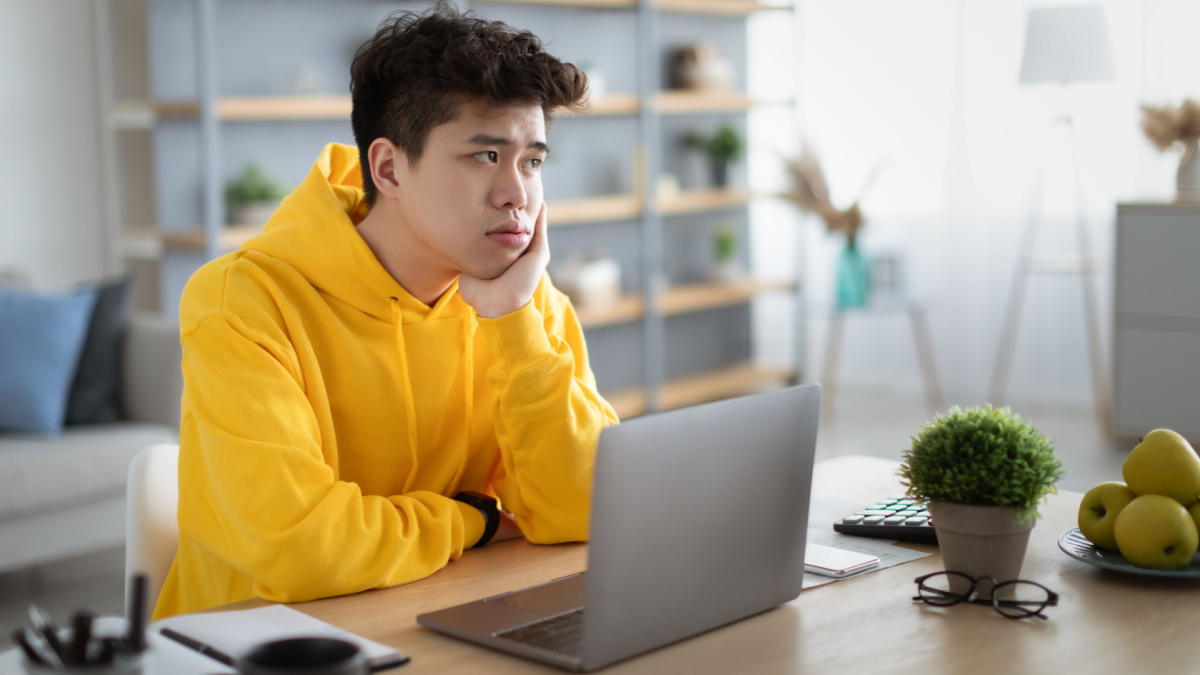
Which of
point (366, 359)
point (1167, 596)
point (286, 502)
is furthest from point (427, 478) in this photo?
point (1167, 596)

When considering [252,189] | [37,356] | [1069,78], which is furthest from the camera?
[1069,78]

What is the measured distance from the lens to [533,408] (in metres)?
1.49

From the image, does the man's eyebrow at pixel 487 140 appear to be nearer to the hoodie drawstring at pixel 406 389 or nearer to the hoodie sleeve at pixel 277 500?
the hoodie drawstring at pixel 406 389

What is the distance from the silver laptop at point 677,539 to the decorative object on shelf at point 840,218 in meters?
4.14

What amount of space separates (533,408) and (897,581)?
0.51 meters

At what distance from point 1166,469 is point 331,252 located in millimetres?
999

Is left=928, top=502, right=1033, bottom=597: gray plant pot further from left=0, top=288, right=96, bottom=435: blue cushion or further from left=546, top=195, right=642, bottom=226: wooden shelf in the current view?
left=546, top=195, right=642, bottom=226: wooden shelf

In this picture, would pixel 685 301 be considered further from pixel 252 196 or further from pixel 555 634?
A: pixel 555 634

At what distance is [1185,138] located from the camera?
4.20m

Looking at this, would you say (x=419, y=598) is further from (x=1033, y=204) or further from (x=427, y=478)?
(x=1033, y=204)

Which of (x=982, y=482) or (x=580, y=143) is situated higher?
(x=580, y=143)

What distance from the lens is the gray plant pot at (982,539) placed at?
110 centimetres

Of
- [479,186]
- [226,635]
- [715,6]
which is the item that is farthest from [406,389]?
[715,6]

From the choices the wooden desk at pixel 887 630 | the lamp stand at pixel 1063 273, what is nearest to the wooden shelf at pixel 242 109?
the lamp stand at pixel 1063 273
